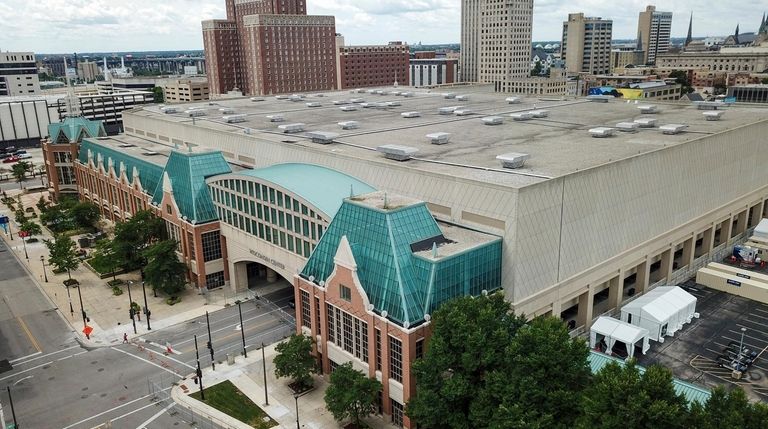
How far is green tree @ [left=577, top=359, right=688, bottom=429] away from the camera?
125ft

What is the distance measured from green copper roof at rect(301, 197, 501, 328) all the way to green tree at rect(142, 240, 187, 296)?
3352 centimetres

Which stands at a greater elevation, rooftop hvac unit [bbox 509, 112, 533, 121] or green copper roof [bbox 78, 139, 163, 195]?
rooftop hvac unit [bbox 509, 112, 533, 121]

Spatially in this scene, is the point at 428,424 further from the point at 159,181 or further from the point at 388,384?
the point at 159,181

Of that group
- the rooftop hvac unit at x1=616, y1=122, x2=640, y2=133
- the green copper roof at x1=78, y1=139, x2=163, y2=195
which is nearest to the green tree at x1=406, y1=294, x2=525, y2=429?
the rooftop hvac unit at x1=616, y1=122, x2=640, y2=133

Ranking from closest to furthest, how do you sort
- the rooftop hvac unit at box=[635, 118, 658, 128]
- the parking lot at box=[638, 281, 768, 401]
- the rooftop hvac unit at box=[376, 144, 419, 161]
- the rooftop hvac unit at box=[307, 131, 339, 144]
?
the parking lot at box=[638, 281, 768, 401], the rooftop hvac unit at box=[376, 144, 419, 161], the rooftop hvac unit at box=[307, 131, 339, 144], the rooftop hvac unit at box=[635, 118, 658, 128]

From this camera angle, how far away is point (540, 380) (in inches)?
1784

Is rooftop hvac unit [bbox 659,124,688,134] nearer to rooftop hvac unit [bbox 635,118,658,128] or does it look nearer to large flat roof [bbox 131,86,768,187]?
large flat roof [bbox 131,86,768,187]

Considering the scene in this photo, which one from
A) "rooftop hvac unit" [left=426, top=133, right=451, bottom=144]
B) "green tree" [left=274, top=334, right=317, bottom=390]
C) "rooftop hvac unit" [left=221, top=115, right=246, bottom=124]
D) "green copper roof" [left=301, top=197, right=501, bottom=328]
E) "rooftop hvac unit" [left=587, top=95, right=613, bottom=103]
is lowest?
"green tree" [left=274, top=334, right=317, bottom=390]

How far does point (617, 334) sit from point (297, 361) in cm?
3590

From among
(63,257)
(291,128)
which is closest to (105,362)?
(63,257)

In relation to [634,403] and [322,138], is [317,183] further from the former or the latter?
[634,403]

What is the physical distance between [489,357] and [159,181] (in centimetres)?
7302

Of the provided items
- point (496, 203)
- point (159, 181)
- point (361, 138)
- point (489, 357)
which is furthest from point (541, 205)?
point (159, 181)

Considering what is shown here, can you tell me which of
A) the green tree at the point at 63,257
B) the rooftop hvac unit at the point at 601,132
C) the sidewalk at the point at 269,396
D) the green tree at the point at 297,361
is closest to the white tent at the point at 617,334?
the sidewalk at the point at 269,396
